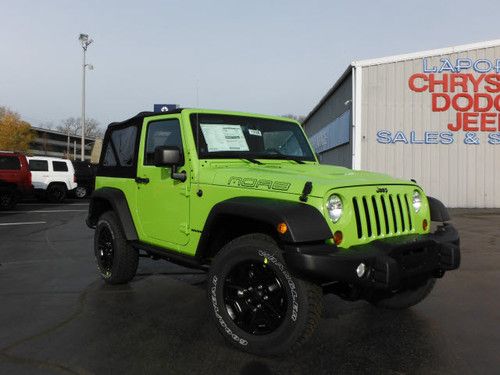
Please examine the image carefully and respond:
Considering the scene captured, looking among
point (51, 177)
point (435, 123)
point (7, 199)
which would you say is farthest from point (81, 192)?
point (435, 123)

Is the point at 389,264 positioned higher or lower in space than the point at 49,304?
higher

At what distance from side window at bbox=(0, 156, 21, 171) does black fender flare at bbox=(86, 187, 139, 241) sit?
12.4m

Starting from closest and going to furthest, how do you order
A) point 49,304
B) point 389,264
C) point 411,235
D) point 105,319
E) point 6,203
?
1. point 389,264
2. point 411,235
3. point 105,319
4. point 49,304
5. point 6,203

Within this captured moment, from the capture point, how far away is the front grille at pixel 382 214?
11.7ft

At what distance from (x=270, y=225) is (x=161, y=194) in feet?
5.00

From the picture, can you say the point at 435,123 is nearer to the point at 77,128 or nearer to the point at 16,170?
the point at 16,170

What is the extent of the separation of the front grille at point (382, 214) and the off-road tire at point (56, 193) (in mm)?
18468

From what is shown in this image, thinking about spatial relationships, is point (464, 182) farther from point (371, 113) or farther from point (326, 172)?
point (326, 172)

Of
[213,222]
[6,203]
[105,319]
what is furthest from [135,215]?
[6,203]

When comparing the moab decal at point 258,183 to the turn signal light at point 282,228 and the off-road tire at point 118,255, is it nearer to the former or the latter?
the turn signal light at point 282,228

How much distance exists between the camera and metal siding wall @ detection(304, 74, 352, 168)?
1692cm

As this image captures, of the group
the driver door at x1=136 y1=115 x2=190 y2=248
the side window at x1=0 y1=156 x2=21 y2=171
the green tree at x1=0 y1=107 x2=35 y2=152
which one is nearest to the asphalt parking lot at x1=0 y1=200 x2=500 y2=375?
the driver door at x1=136 y1=115 x2=190 y2=248

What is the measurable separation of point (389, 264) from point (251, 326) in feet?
3.68

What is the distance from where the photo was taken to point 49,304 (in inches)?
197
